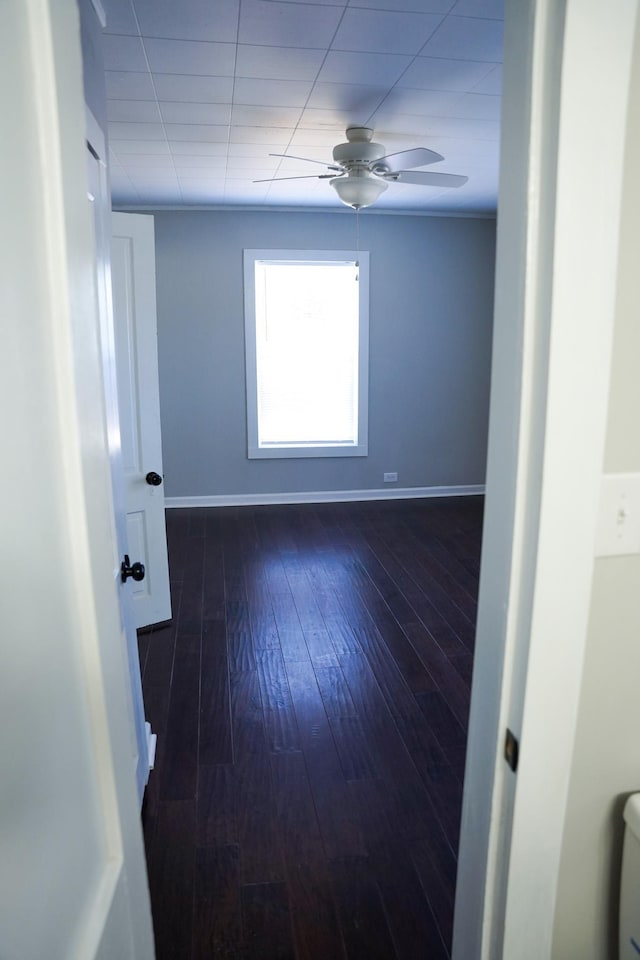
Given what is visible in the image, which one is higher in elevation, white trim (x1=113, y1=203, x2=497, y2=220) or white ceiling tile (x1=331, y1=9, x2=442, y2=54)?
white trim (x1=113, y1=203, x2=497, y2=220)

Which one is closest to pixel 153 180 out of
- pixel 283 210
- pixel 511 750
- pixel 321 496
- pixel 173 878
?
pixel 283 210

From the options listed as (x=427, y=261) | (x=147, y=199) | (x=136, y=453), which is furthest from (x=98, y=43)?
(x=427, y=261)

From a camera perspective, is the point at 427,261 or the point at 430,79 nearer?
the point at 430,79

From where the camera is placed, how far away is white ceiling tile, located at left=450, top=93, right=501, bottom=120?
8.98 feet

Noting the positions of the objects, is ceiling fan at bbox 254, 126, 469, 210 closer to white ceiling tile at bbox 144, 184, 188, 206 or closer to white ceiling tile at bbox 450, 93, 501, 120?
white ceiling tile at bbox 450, 93, 501, 120

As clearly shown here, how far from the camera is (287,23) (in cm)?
203

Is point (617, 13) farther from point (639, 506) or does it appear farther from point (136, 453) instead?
point (136, 453)

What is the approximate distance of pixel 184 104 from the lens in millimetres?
2756

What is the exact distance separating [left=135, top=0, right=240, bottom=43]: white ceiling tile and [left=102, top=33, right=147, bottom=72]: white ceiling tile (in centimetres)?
10

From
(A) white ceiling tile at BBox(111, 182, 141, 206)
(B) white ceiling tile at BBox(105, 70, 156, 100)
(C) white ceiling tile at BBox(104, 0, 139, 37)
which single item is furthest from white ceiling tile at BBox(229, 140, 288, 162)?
(C) white ceiling tile at BBox(104, 0, 139, 37)

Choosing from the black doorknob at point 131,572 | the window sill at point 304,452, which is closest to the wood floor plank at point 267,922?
the black doorknob at point 131,572

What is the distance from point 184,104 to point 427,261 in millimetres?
3208

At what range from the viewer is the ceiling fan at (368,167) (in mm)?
3045

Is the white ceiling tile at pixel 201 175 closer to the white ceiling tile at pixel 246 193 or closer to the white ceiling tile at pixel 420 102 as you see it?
the white ceiling tile at pixel 246 193
